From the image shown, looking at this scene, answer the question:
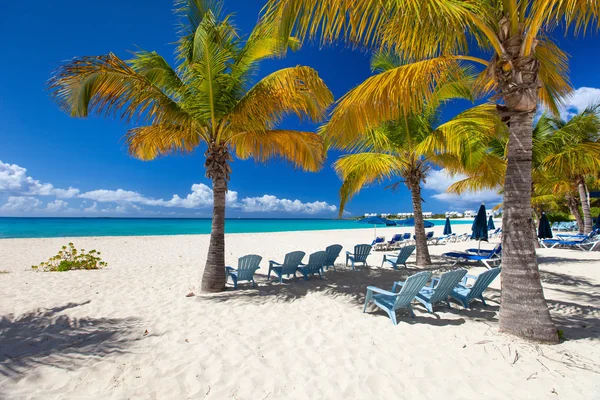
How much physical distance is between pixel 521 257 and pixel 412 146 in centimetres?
578

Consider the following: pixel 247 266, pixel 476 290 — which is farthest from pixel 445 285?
pixel 247 266

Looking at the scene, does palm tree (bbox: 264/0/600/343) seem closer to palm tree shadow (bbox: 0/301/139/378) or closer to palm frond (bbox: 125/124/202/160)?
palm frond (bbox: 125/124/202/160)

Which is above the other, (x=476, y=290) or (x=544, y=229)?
(x=544, y=229)

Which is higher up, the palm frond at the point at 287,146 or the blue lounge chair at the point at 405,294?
the palm frond at the point at 287,146

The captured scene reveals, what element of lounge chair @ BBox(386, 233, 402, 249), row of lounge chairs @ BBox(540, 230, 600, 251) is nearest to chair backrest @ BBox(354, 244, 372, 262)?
lounge chair @ BBox(386, 233, 402, 249)

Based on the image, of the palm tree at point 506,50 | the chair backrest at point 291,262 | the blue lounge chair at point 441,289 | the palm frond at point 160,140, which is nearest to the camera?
the palm tree at point 506,50

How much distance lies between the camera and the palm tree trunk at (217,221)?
6109 millimetres

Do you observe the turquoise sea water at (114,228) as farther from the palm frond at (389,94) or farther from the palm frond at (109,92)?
the palm frond at (389,94)

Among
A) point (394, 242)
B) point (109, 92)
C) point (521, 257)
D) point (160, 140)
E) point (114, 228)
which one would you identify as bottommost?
point (114, 228)

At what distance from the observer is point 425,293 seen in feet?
16.4

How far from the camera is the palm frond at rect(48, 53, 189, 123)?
484cm

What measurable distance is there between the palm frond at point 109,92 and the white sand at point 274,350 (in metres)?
3.76

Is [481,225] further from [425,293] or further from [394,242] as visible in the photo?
[425,293]

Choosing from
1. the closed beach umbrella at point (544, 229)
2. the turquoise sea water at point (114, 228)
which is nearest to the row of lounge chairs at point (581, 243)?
the closed beach umbrella at point (544, 229)
